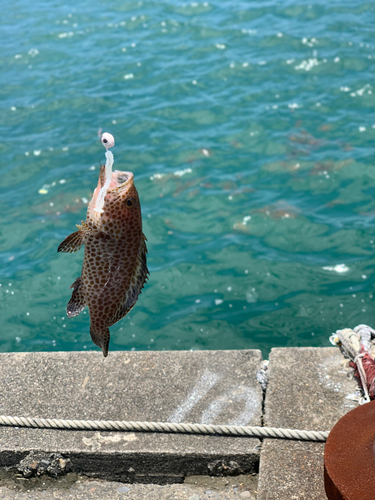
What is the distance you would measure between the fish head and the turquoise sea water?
4.31 m

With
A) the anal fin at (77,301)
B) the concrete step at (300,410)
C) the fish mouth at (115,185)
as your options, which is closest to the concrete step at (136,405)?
the concrete step at (300,410)

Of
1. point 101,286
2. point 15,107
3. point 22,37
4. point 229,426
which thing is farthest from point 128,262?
point 22,37

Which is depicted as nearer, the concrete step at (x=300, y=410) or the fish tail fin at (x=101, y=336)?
the fish tail fin at (x=101, y=336)

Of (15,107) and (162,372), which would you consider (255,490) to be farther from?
(15,107)

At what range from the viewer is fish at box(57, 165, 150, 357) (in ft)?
8.09

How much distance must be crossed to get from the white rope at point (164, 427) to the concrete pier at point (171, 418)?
53 mm

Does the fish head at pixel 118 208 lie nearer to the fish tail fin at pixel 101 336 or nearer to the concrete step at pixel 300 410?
the fish tail fin at pixel 101 336

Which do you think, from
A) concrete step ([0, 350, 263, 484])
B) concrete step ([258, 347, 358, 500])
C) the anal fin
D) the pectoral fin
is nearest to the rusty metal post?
concrete step ([258, 347, 358, 500])

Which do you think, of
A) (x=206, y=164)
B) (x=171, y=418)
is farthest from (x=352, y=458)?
(x=206, y=164)

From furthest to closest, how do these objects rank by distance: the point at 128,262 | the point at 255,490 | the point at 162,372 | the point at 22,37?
the point at 22,37 → the point at 162,372 → the point at 255,490 → the point at 128,262

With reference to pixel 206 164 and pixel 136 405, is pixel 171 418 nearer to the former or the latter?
pixel 136 405

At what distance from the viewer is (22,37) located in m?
15.1

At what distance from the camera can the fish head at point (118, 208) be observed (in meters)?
2.45

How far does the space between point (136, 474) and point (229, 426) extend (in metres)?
0.79
